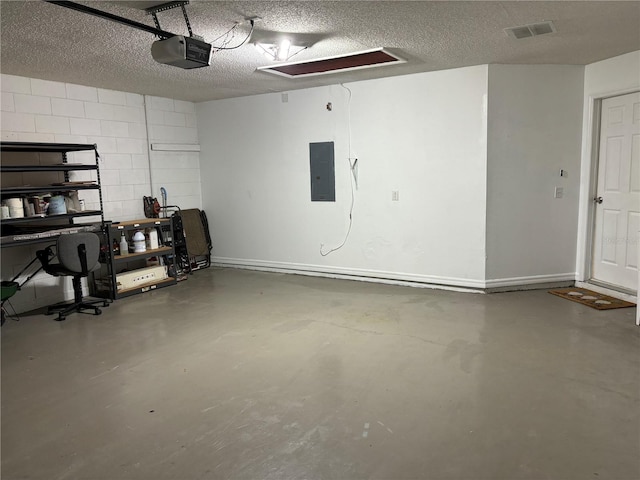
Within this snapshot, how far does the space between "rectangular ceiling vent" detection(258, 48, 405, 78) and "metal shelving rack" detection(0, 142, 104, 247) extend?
2.31 m

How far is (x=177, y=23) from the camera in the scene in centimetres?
341

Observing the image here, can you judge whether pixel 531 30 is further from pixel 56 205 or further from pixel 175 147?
pixel 175 147

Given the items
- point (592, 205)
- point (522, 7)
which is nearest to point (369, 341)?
point (522, 7)

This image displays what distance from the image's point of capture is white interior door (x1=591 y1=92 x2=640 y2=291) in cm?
479

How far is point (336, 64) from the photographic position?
194 inches

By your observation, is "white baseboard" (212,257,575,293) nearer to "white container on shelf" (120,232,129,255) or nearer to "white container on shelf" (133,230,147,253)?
"white container on shelf" (133,230,147,253)

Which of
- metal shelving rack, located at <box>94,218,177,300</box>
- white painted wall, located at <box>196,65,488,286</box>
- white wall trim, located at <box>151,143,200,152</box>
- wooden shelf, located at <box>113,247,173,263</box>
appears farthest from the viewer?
white wall trim, located at <box>151,143,200,152</box>

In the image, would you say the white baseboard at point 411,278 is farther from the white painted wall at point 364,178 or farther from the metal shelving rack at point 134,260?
the metal shelving rack at point 134,260

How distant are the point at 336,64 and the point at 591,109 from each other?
2.86 m

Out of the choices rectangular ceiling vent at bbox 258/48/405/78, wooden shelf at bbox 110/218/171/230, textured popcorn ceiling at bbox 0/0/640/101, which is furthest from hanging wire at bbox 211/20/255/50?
wooden shelf at bbox 110/218/171/230

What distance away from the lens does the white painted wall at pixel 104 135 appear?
5004mm

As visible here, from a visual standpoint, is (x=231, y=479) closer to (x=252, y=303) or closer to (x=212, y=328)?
(x=212, y=328)

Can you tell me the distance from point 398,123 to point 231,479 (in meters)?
4.44

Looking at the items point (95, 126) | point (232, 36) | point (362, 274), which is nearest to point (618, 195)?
point (362, 274)
